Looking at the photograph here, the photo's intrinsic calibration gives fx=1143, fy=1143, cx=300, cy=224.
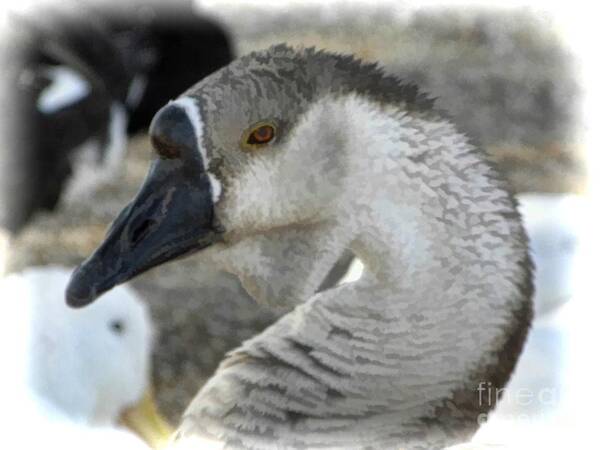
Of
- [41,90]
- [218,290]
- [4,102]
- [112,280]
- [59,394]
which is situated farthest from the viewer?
[218,290]

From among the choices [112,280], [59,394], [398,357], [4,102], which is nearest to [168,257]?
[112,280]

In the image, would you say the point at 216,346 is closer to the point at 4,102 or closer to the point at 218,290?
the point at 218,290

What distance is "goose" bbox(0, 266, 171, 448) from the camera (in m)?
1.49

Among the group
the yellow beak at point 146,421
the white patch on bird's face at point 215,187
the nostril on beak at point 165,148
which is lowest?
the yellow beak at point 146,421

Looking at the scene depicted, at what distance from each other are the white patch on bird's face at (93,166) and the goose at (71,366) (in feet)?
0.94

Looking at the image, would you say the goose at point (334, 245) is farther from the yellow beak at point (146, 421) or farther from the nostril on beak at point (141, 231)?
the yellow beak at point (146, 421)

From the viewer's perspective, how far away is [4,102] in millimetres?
1481

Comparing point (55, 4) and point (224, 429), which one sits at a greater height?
point (55, 4)

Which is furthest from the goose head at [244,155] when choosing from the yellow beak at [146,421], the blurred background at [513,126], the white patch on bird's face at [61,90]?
the white patch on bird's face at [61,90]

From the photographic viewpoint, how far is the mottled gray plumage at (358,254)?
0.81m

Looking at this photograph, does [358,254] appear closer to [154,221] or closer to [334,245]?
[334,245]

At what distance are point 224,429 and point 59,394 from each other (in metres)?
0.82

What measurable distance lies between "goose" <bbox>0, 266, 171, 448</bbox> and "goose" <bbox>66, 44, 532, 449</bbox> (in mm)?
654

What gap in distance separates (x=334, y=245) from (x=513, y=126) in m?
0.70
